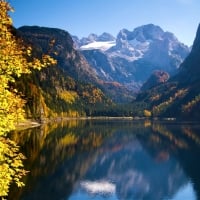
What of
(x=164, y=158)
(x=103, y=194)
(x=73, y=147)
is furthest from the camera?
(x=73, y=147)

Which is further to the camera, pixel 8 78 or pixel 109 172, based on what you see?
pixel 109 172

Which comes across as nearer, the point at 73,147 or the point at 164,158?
the point at 164,158

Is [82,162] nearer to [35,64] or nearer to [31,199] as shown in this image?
[31,199]

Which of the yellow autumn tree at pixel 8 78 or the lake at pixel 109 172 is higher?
the yellow autumn tree at pixel 8 78

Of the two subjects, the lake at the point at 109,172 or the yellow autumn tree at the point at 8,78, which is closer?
the yellow autumn tree at the point at 8,78

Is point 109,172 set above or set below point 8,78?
below

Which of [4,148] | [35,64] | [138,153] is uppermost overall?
[35,64]

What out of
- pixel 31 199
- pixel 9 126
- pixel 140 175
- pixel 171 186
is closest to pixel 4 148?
pixel 9 126

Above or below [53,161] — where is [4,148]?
above

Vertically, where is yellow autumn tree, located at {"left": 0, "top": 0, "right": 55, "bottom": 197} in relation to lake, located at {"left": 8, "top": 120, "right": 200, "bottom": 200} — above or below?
above

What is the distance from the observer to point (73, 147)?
15350 centimetres

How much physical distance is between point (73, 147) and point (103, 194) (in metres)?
78.4

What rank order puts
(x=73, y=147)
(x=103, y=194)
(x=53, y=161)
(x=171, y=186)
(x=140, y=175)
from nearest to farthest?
(x=103, y=194) → (x=171, y=186) → (x=140, y=175) → (x=53, y=161) → (x=73, y=147)

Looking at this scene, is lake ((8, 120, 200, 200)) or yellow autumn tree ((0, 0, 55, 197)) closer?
yellow autumn tree ((0, 0, 55, 197))
